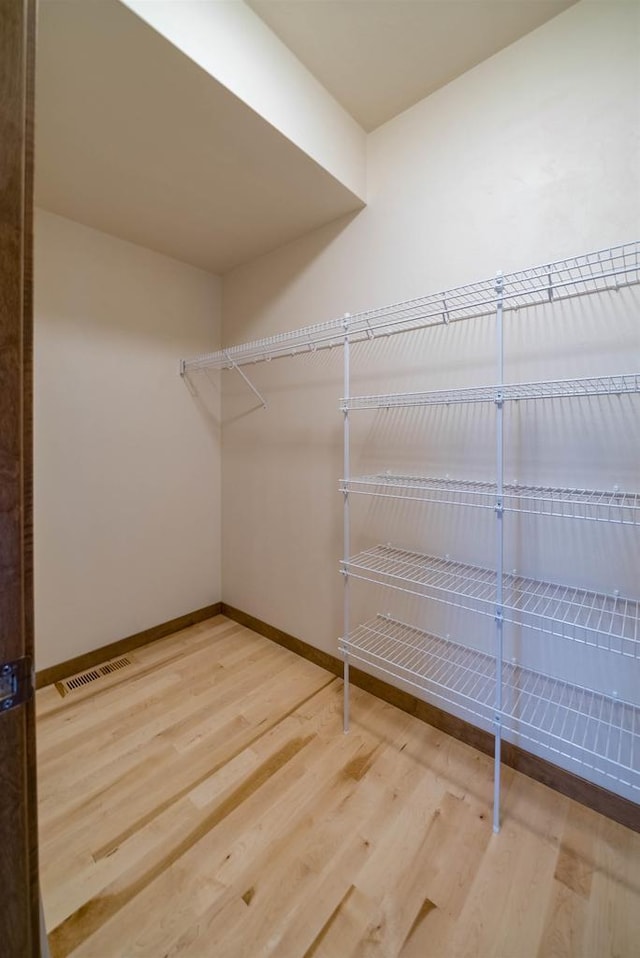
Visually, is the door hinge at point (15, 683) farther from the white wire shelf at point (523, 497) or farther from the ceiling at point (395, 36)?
the ceiling at point (395, 36)

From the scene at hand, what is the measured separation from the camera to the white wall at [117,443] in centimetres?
199

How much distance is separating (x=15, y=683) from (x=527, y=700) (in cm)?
166

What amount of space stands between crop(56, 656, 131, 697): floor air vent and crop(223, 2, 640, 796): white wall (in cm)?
99

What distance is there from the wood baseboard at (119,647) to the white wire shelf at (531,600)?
1.44 metres

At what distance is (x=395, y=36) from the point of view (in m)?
1.42

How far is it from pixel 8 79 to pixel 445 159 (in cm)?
167

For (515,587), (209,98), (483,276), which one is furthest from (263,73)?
(515,587)

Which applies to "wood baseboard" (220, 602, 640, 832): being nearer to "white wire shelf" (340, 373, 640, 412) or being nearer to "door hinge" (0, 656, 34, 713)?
"white wire shelf" (340, 373, 640, 412)

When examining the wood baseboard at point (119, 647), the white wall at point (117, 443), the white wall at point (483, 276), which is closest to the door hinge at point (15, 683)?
the white wall at point (483, 276)

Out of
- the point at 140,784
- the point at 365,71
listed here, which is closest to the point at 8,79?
the point at 365,71

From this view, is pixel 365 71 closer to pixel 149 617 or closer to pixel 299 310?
pixel 299 310

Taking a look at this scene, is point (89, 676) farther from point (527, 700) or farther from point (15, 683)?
point (527, 700)

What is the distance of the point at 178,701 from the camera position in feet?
6.16

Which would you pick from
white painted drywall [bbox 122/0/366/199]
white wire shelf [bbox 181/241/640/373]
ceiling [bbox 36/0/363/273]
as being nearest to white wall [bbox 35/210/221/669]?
ceiling [bbox 36/0/363/273]
